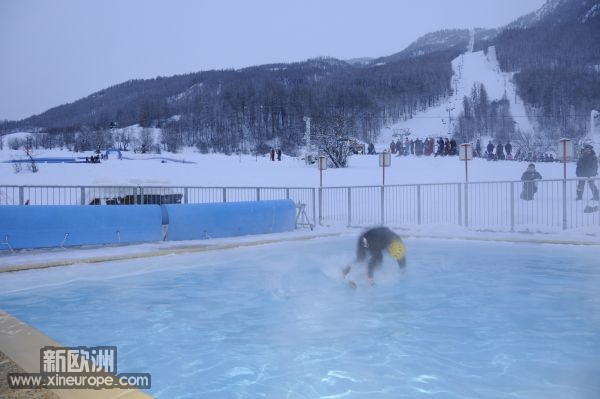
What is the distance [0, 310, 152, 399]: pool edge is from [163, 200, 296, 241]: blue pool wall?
8068mm

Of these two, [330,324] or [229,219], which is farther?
[229,219]

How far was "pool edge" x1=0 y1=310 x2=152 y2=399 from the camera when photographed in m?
2.80

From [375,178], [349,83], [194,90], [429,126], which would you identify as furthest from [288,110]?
[375,178]

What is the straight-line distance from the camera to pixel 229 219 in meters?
13.9

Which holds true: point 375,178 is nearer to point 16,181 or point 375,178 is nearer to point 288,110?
point 16,181

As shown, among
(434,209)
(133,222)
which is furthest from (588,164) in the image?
(133,222)

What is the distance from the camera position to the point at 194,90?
16212cm

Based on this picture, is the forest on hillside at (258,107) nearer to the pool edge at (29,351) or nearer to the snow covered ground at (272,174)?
the snow covered ground at (272,174)

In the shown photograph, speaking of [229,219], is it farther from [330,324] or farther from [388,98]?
[388,98]

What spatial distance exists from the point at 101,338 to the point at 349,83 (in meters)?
141

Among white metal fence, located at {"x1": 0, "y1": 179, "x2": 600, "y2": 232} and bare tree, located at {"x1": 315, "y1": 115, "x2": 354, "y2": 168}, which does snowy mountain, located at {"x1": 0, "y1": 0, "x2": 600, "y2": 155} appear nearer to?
bare tree, located at {"x1": 315, "y1": 115, "x2": 354, "y2": 168}

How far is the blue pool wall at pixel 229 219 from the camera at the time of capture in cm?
1274

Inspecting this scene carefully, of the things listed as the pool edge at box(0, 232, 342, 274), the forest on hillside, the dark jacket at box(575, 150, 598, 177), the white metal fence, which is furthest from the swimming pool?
the forest on hillside

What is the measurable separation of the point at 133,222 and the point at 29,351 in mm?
8578
